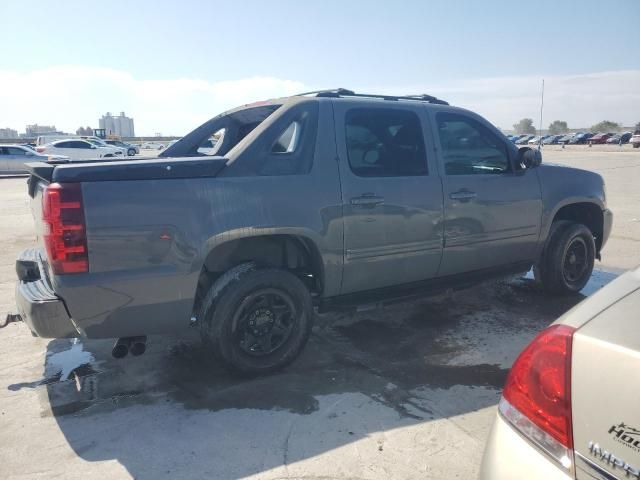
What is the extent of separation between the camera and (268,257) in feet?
13.0

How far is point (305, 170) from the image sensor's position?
374 centimetres

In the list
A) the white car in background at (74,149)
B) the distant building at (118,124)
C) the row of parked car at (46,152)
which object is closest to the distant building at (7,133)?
the distant building at (118,124)

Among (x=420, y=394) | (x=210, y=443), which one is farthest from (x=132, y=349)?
(x=420, y=394)

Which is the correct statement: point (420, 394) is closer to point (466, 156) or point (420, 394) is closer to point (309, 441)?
point (309, 441)

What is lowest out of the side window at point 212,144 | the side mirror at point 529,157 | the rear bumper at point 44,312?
the rear bumper at point 44,312

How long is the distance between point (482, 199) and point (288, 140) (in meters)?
1.89

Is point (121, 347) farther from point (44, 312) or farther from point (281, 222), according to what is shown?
point (281, 222)

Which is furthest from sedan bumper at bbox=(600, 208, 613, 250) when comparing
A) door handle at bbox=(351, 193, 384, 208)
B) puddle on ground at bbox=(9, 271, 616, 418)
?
door handle at bbox=(351, 193, 384, 208)

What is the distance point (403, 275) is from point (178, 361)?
6.34ft

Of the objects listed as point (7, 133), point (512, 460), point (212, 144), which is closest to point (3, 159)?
point (212, 144)

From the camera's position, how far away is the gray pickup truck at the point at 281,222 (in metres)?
3.08

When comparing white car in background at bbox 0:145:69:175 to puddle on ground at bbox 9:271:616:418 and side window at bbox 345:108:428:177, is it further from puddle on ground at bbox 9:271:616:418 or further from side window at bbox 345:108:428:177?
side window at bbox 345:108:428:177

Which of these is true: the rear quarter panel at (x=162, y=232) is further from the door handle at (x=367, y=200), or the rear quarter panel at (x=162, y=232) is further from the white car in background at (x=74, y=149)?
the white car in background at (x=74, y=149)

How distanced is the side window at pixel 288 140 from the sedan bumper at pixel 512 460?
99.5 inches
